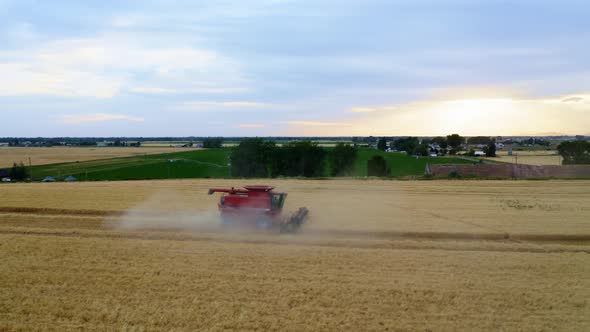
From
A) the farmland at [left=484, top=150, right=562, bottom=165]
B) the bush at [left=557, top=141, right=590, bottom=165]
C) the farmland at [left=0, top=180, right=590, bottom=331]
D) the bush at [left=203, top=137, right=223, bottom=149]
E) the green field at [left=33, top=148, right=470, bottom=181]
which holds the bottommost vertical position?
the farmland at [left=0, top=180, right=590, bottom=331]

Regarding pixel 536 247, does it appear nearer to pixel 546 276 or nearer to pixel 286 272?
pixel 546 276

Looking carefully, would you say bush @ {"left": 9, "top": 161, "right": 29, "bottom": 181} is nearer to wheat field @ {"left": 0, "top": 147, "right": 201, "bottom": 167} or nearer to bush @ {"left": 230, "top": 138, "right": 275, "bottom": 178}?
wheat field @ {"left": 0, "top": 147, "right": 201, "bottom": 167}

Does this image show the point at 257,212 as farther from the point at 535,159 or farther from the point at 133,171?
the point at 535,159

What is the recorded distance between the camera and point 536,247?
547 inches

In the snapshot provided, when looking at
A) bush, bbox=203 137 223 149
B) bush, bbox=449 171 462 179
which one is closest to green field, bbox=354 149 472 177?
bush, bbox=449 171 462 179

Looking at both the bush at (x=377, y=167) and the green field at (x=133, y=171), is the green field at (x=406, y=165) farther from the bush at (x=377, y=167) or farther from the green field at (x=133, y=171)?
the green field at (x=133, y=171)

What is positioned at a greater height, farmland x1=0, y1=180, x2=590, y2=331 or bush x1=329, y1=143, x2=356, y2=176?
bush x1=329, y1=143, x2=356, y2=176

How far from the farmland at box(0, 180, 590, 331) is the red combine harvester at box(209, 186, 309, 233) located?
0.72 metres

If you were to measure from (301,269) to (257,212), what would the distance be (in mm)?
5340

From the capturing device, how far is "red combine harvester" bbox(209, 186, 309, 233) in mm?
16109

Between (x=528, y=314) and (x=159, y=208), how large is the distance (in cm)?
1673

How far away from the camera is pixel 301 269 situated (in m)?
11.2

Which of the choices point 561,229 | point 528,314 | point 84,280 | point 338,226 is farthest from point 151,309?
point 561,229

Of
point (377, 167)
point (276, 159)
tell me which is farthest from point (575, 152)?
point (276, 159)
